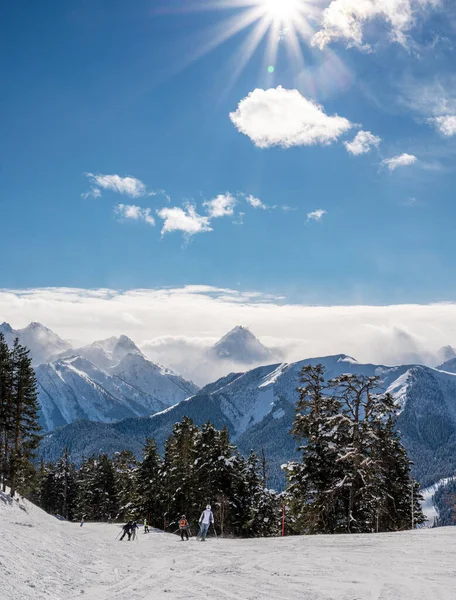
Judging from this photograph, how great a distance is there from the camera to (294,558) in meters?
17.8

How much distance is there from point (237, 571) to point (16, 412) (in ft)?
130

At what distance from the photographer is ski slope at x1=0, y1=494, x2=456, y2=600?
12.0 metres

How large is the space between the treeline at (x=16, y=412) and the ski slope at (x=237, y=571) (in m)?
30.0

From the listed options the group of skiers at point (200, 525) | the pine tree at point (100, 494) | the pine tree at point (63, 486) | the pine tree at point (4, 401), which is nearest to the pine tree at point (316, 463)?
the group of skiers at point (200, 525)

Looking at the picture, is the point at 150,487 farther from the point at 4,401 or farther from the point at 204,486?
the point at 4,401

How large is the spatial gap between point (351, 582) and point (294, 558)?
5147 mm

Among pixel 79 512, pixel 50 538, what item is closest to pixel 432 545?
pixel 50 538

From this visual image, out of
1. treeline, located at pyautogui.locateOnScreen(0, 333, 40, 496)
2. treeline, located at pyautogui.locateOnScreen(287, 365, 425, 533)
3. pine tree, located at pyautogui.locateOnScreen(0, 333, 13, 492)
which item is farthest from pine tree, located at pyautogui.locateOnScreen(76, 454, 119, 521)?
treeline, located at pyautogui.locateOnScreen(287, 365, 425, 533)

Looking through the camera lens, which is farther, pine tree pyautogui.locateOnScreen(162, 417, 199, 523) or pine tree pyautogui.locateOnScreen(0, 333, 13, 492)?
pine tree pyautogui.locateOnScreen(162, 417, 199, 523)

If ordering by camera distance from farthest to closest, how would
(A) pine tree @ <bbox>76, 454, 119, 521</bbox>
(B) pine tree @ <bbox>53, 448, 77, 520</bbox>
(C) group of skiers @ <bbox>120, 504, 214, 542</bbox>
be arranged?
(B) pine tree @ <bbox>53, 448, 77, 520</bbox> → (A) pine tree @ <bbox>76, 454, 119, 521</bbox> → (C) group of skiers @ <bbox>120, 504, 214, 542</bbox>

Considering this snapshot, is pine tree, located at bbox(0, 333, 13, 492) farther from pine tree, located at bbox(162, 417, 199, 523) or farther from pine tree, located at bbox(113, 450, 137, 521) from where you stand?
pine tree, located at bbox(113, 450, 137, 521)

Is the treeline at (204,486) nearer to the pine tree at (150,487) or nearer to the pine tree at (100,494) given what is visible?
the pine tree at (150,487)

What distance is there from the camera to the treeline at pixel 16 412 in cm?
4759

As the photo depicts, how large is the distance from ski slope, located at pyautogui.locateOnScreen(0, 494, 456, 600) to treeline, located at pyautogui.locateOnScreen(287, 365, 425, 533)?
11487 mm
